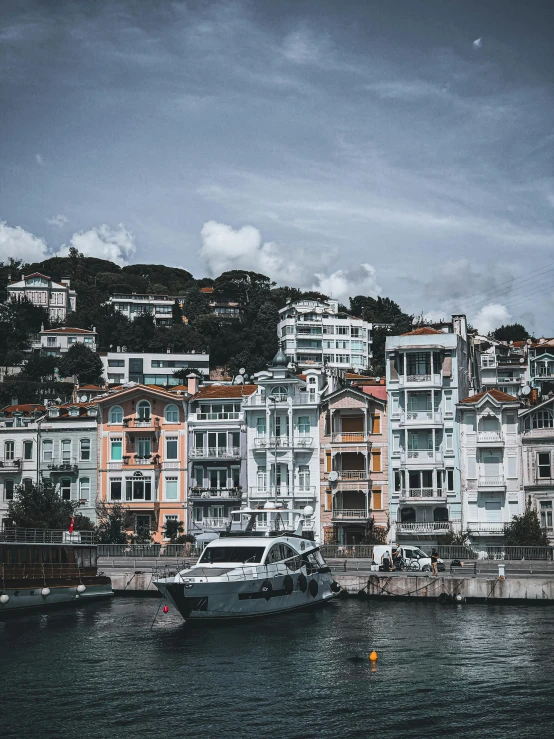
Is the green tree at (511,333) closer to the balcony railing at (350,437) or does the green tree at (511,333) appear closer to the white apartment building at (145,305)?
the white apartment building at (145,305)

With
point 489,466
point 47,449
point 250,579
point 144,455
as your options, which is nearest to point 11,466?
point 47,449

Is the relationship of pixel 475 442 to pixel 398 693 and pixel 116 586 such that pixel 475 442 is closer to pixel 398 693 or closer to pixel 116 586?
pixel 116 586

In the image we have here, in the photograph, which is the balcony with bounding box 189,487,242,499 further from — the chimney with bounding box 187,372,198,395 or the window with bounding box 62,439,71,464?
the window with bounding box 62,439,71,464

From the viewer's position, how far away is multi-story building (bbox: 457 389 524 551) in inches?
2918

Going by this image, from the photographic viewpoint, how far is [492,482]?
74625 millimetres

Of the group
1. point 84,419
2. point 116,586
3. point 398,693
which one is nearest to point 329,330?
point 84,419

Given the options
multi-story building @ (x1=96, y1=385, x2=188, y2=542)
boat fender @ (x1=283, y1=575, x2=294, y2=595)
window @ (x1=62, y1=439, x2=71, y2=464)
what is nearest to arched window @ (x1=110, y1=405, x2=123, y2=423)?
multi-story building @ (x1=96, y1=385, x2=188, y2=542)

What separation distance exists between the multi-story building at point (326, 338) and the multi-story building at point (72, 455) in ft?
250

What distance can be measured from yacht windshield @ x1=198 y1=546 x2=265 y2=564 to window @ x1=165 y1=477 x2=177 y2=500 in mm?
30697

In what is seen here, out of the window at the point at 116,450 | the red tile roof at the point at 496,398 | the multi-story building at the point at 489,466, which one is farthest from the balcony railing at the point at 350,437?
the window at the point at 116,450

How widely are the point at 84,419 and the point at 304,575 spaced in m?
36.5

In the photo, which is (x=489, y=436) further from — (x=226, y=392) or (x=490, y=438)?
(x=226, y=392)

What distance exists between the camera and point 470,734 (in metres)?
29.6

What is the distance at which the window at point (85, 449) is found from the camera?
85.1 m
